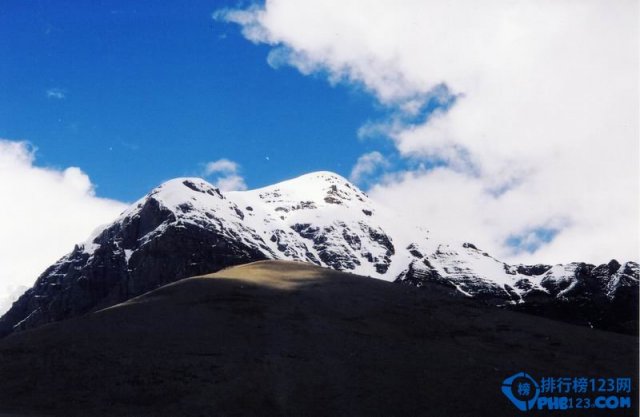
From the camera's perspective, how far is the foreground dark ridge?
45.1 m

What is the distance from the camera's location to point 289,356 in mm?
54500

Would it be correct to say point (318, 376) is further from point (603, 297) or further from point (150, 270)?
point (603, 297)

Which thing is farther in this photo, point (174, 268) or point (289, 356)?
point (174, 268)

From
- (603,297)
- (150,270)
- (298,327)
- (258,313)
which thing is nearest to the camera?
(298,327)

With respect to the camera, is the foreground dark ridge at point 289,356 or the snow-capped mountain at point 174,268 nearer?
the foreground dark ridge at point 289,356

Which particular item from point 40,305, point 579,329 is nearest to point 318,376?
point 579,329

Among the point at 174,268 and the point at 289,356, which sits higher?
the point at 174,268

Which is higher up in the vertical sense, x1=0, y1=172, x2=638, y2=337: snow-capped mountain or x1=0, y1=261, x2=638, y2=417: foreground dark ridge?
x1=0, y1=172, x2=638, y2=337: snow-capped mountain

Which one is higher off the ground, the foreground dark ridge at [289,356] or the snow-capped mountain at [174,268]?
the snow-capped mountain at [174,268]

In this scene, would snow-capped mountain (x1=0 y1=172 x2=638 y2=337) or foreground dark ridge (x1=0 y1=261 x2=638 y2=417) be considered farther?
snow-capped mountain (x1=0 y1=172 x2=638 y2=337)

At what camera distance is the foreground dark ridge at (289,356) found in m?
45.1

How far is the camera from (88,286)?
16025 centimetres

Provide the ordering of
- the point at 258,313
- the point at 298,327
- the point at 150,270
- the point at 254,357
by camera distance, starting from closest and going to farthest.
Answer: the point at 254,357
the point at 298,327
the point at 258,313
the point at 150,270

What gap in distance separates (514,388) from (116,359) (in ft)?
94.1
